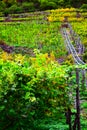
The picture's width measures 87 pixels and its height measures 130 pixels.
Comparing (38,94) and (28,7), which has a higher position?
(28,7)

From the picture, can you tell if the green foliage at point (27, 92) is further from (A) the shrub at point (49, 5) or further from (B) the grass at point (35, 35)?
(A) the shrub at point (49, 5)

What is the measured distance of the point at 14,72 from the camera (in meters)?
11.8

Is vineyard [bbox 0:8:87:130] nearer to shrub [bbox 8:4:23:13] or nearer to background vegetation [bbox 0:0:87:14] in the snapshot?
shrub [bbox 8:4:23:13]

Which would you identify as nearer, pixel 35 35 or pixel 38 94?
pixel 38 94

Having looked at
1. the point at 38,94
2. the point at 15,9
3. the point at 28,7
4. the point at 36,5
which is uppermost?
the point at 36,5

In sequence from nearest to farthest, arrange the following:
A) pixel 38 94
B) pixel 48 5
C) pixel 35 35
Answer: pixel 38 94, pixel 35 35, pixel 48 5

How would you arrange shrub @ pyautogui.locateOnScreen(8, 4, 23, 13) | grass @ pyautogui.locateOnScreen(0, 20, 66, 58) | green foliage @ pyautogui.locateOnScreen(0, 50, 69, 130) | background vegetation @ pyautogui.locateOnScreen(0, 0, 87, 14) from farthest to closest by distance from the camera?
background vegetation @ pyautogui.locateOnScreen(0, 0, 87, 14), shrub @ pyautogui.locateOnScreen(8, 4, 23, 13), grass @ pyautogui.locateOnScreen(0, 20, 66, 58), green foliage @ pyautogui.locateOnScreen(0, 50, 69, 130)

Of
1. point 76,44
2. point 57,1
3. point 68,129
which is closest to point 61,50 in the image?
point 76,44

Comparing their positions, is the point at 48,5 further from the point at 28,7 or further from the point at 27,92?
the point at 27,92

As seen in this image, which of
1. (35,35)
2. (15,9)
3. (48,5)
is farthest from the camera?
(48,5)

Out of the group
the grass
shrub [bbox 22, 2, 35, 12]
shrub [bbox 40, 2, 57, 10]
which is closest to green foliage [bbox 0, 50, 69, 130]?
the grass

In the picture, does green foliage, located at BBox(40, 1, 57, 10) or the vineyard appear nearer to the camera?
the vineyard

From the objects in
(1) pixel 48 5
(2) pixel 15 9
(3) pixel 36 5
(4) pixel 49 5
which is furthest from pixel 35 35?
(3) pixel 36 5

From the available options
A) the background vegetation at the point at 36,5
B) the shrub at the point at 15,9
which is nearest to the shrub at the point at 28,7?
the background vegetation at the point at 36,5
